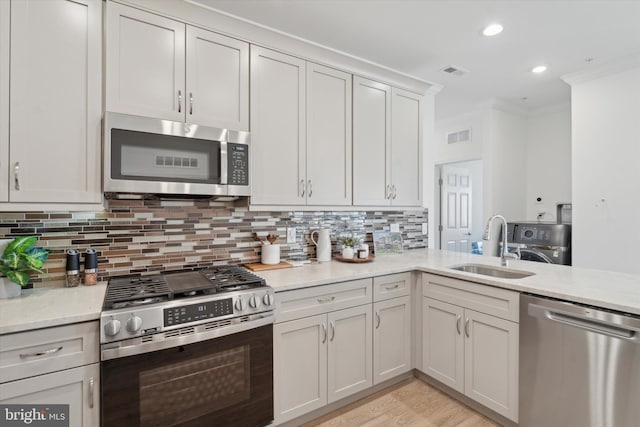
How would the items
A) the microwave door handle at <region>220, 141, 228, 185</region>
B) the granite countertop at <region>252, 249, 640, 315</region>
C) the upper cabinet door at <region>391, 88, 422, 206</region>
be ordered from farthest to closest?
the upper cabinet door at <region>391, 88, 422, 206</region>, the microwave door handle at <region>220, 141, 228, 185</region>, the granite countertop at <region>252, 249, 640, 315</region>

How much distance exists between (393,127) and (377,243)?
1072 millimetres

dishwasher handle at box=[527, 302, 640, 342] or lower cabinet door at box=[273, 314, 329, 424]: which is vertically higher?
dishwasher handle at box=[527, 302, 640, 342]

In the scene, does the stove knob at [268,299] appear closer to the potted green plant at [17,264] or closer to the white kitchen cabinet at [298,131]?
the white kitchen cabinet at [298,131]

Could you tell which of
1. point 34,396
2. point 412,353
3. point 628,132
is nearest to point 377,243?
point 412,353

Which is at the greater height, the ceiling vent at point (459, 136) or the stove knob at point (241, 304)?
the ceiling vent at point (459, 136)

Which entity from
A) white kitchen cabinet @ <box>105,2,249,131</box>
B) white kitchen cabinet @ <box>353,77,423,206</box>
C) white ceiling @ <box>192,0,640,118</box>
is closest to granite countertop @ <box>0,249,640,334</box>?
A: white kitchen cabinet @ <box>353,77,423,206</box>

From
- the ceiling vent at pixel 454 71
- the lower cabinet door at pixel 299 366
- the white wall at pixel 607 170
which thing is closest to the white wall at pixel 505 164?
the white wall at pixel 607 170

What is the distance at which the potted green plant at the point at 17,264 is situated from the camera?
1523mm

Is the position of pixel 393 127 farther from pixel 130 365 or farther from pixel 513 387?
pixel 130 365

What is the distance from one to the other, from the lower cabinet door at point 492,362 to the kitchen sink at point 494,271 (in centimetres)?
45

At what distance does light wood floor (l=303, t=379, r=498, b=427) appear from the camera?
204 centimetres

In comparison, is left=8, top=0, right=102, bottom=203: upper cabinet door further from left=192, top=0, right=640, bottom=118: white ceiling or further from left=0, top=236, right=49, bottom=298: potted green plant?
left=192, top=0, right=640, bottom=118: white ceiling

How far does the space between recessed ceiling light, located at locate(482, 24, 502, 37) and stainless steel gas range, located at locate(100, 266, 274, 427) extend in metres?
2.50

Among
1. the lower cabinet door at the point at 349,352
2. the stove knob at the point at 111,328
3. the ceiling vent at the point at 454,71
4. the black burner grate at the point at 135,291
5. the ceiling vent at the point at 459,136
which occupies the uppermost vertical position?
the ceiling vent at the point at 454,71
